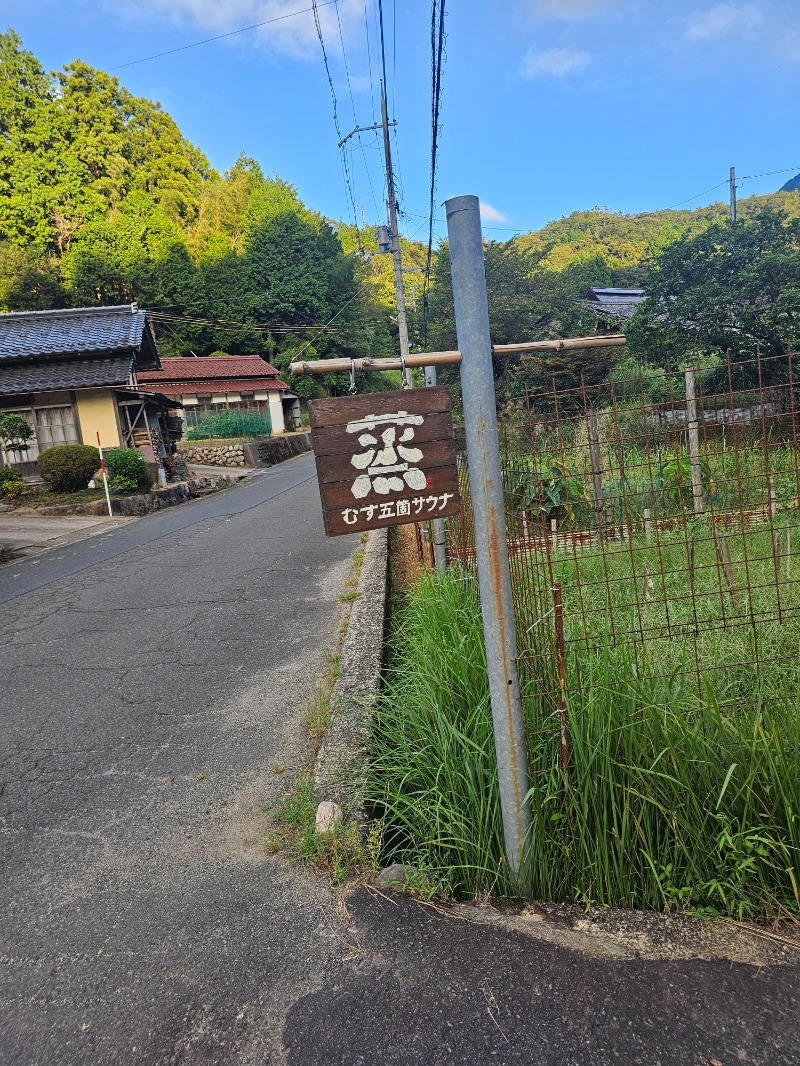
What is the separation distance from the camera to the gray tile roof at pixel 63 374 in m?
15.3

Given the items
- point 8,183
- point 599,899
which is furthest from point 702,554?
point 8,183

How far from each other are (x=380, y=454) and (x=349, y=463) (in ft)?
A: 0.31

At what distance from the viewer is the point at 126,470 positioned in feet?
45.3

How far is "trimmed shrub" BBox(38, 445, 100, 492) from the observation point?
1404 cm

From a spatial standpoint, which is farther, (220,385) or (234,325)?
(234,325)

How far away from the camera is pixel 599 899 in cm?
204

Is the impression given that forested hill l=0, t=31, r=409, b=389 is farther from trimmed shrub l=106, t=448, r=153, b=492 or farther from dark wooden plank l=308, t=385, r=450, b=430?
dark wooden plank l=308, t=385, r=450, b=430

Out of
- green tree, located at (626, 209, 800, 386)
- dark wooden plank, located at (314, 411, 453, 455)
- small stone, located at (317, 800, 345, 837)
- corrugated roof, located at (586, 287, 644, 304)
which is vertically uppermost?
corrugated roof, located at (586, 287, 644, 304)

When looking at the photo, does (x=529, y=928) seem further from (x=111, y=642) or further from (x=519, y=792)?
(x=111, y=642)

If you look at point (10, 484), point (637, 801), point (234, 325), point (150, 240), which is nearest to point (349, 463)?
point (637, 801)

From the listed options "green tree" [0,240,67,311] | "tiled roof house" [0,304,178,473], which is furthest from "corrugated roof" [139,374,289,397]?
"tiled roof house" [0,304,178,473]

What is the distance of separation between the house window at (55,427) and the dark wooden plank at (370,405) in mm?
16378

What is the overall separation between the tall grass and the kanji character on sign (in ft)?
3.04

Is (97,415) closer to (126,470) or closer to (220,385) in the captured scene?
(126,470)
